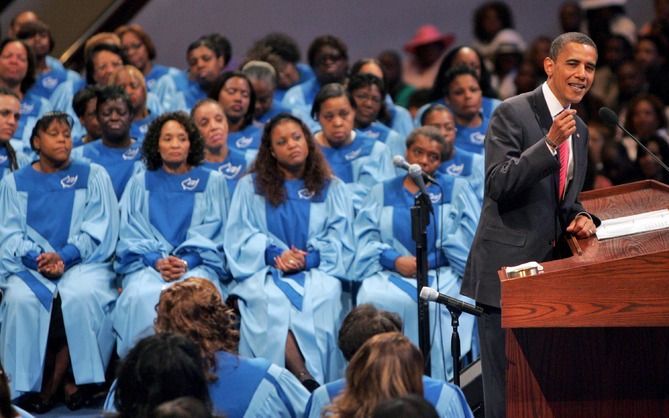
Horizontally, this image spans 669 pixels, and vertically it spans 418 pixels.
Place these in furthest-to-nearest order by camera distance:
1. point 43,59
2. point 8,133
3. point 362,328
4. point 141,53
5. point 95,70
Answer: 1. point 141,53
2. point 43,59
3. point 95,70
4. point 8,133
5. point 362,328

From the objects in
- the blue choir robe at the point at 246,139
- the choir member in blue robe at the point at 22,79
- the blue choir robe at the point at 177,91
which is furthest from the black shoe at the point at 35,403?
the blue choir robe at the point at 177,91

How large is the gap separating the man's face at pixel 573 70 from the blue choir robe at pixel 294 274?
2.34m

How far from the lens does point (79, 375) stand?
5.92 m

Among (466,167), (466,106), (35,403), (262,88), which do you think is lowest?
(35,403)

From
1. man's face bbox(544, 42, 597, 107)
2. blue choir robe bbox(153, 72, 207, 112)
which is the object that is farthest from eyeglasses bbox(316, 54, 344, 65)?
man's face bbox(544, 42, 597, 107)

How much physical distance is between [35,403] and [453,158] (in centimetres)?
273

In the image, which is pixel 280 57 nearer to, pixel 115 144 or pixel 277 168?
pixel 115 144

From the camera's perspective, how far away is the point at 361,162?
7125 millimetres

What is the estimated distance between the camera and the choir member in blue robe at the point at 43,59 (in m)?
8.39

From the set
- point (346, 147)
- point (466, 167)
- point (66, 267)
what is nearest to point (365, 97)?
point (346, 147)

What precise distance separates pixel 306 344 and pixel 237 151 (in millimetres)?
1693

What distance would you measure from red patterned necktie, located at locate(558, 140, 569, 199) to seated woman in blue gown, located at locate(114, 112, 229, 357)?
8.13 feet

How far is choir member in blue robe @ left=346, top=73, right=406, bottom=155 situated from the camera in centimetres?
760

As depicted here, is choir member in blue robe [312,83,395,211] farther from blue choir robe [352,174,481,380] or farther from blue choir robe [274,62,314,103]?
blue choir robe [274,62,314,103]
